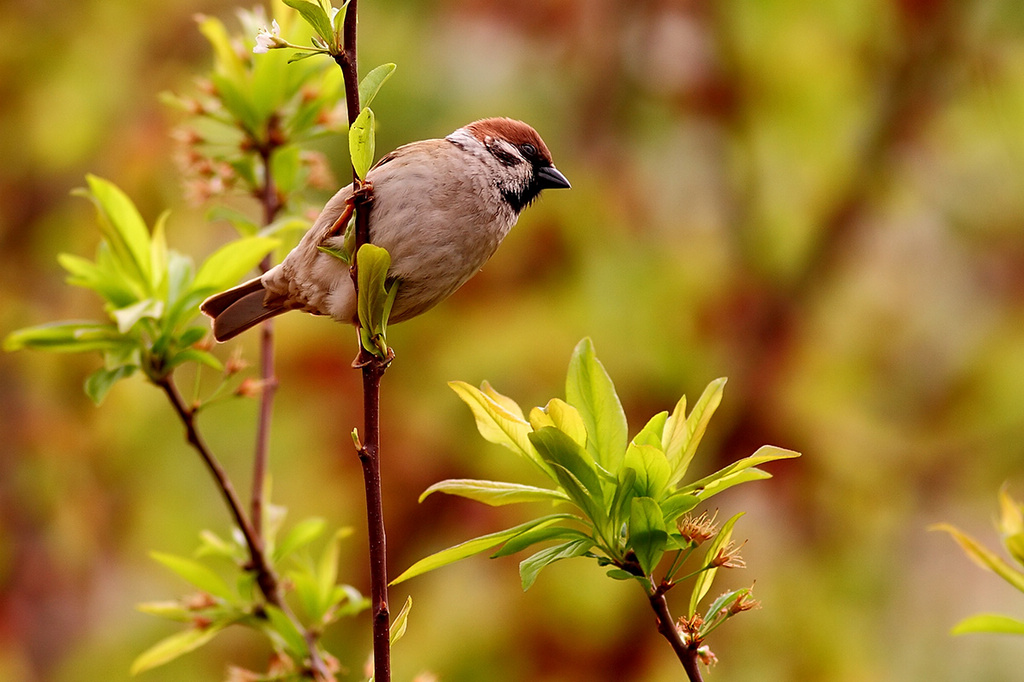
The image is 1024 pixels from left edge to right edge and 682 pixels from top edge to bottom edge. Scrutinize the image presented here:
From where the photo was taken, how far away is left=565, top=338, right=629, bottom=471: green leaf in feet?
4.66

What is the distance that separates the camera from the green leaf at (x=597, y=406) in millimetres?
1421

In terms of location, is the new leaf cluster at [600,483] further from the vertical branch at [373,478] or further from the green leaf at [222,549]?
the green leaf at [222,549]

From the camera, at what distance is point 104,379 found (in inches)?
76.3

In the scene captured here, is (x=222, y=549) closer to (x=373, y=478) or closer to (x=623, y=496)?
(x=373, y=478)

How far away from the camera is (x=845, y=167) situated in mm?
4965

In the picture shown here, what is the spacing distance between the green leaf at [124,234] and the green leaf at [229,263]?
11 cm

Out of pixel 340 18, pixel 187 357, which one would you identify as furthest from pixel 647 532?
pixel 187 357

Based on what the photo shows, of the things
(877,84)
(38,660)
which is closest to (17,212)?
(38,660)

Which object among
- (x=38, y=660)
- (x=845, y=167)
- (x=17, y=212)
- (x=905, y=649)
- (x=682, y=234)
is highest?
(x=845, y=167)

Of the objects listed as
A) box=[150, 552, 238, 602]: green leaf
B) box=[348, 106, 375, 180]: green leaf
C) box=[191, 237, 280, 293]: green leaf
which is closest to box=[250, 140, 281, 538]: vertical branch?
box=[150, 552, 238, 602]: green leaf

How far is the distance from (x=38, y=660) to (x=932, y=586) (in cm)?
478

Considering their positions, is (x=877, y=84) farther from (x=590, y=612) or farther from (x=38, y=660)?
(x=38, y=660)

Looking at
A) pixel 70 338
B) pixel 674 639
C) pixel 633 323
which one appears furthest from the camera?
pixel 633 323

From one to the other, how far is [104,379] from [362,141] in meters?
0.91
